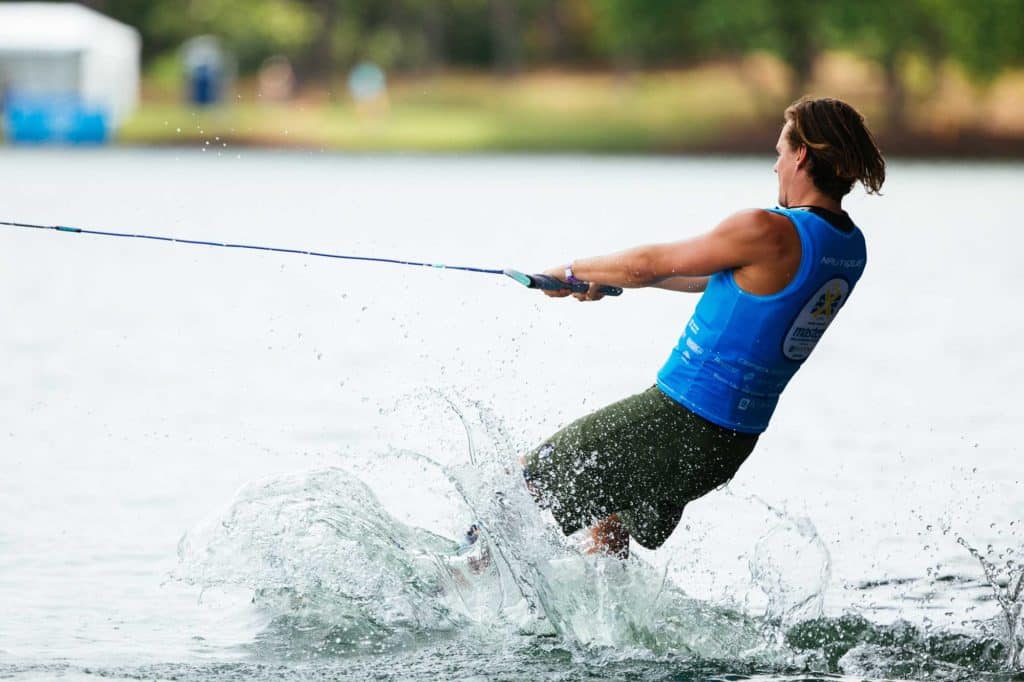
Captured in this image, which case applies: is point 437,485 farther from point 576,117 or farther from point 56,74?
point 576,117

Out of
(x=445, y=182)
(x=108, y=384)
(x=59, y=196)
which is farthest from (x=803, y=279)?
(x=445, y=182)

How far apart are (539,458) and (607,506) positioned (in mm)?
249

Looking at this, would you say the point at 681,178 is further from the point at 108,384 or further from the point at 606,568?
the point at 606,568

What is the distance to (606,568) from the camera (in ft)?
19.0

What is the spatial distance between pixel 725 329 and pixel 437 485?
390 cm

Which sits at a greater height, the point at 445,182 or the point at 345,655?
the point at 445,182

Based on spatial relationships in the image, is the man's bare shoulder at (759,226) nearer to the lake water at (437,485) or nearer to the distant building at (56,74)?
the lake water at (437,485)

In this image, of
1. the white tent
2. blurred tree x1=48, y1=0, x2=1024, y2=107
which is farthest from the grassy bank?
the white tent

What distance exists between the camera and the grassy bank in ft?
179

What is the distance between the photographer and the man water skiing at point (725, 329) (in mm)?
5223

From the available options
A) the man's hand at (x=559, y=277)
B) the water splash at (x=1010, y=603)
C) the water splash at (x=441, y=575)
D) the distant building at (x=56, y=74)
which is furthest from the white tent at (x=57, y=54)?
the man's hand at (x=559, y=277)

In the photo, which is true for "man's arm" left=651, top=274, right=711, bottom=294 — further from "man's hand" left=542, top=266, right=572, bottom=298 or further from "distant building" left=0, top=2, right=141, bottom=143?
"distant building" left=0, top=2, right=141, bottom=143

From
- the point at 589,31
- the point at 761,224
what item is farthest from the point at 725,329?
the point at 589,31

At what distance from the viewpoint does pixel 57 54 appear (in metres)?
51.0
